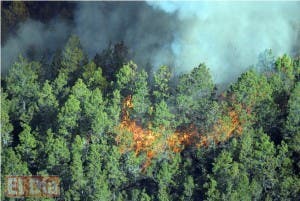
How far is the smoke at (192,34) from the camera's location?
93.2m

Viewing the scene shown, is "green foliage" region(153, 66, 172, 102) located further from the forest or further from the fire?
the fire

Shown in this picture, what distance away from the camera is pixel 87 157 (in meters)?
69.8

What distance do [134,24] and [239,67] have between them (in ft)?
69.0

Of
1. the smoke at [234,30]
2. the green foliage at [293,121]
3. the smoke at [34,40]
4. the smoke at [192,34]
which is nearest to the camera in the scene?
the green foliage at [293,121]

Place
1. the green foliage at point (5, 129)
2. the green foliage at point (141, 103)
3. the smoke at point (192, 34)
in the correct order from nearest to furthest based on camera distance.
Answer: the green foliage at point (141, 103), the green foliage at point (5, 129), the smoke at point (192, 34)

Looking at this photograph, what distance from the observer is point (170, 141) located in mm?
72312

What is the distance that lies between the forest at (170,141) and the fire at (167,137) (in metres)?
0.08

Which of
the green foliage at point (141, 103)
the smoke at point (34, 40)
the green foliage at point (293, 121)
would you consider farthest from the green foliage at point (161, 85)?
the smoke at point (34, 40)

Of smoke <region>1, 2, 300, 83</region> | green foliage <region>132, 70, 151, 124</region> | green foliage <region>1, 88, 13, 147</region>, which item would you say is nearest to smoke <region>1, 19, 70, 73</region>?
smoke <region>1, 2, 300, 83</region>

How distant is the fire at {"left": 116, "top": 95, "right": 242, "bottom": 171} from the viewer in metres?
71.1

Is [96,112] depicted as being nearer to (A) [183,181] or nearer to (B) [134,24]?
(A) [183,181]

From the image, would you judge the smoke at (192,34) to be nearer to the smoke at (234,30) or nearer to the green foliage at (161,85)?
the smoke at (234,30)

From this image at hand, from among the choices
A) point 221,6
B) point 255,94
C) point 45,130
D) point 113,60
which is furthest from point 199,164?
point 221,6

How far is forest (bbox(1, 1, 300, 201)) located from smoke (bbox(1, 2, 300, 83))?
1374 cm
